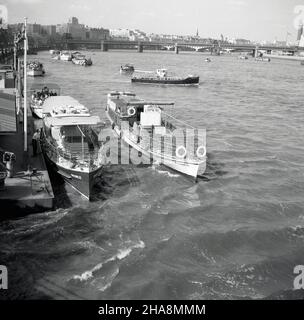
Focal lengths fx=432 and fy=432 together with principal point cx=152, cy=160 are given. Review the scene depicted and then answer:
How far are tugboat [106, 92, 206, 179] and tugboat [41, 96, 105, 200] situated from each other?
12.2ft

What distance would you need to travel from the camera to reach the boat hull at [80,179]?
71.8 feet

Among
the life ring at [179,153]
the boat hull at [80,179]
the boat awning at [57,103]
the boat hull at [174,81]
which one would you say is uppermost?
the boat hull at [174,81]

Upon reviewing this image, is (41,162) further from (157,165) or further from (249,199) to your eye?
(249,199)

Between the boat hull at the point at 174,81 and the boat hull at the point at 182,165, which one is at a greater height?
the boat hull at the point at 174,81

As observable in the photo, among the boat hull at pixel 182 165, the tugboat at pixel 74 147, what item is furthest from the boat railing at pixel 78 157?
the boat hull at pixel 182 165

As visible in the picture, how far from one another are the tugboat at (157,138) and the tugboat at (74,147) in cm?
371

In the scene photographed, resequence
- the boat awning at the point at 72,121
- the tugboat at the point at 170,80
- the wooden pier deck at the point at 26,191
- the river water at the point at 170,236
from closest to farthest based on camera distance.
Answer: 1. the river water at the point at 170,236
2. the wooden pier deck at the point at 26,191
3. the boat awning at the point at 72,121
4. the tugboat at the point at 170,80

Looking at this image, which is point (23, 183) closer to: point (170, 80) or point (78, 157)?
point (78, 157)

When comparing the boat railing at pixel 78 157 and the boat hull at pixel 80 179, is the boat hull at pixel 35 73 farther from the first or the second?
the boat hull at pixel 80 179

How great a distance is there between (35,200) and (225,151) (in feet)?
61.4

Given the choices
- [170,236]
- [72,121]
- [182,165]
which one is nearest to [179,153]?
[182,165]

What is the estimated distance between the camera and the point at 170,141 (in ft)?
92.5
